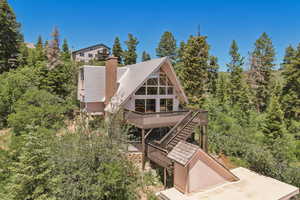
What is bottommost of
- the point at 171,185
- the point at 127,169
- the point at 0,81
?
the point at 171,185

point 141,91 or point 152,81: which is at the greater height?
point 152,81

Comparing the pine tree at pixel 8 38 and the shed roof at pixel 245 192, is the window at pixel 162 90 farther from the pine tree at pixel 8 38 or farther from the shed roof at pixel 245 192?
the pine tree at pixel 8 38

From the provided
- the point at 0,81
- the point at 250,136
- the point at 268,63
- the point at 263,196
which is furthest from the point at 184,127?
the point at 268,63

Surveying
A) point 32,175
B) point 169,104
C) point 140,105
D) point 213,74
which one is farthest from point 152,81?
point 213,74

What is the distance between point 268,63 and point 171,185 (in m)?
31.1

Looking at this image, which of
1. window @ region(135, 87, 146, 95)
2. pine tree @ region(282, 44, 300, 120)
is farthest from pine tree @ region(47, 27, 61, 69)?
pine tree @ region(282, 44, 300, 120)

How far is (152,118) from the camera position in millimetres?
11852

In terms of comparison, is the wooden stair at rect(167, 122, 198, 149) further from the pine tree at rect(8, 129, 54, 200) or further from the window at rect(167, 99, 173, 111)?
the pine tree at rect(8, 129, 54, 200)

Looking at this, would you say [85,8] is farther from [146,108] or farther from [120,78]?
[146,108]

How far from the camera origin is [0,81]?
68.7 feet

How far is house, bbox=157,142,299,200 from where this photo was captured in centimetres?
854

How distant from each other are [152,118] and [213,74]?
2316cm

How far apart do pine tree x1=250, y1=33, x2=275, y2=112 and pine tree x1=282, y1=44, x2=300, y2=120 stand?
12.3 ft

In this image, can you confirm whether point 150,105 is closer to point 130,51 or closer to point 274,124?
point 274,124
